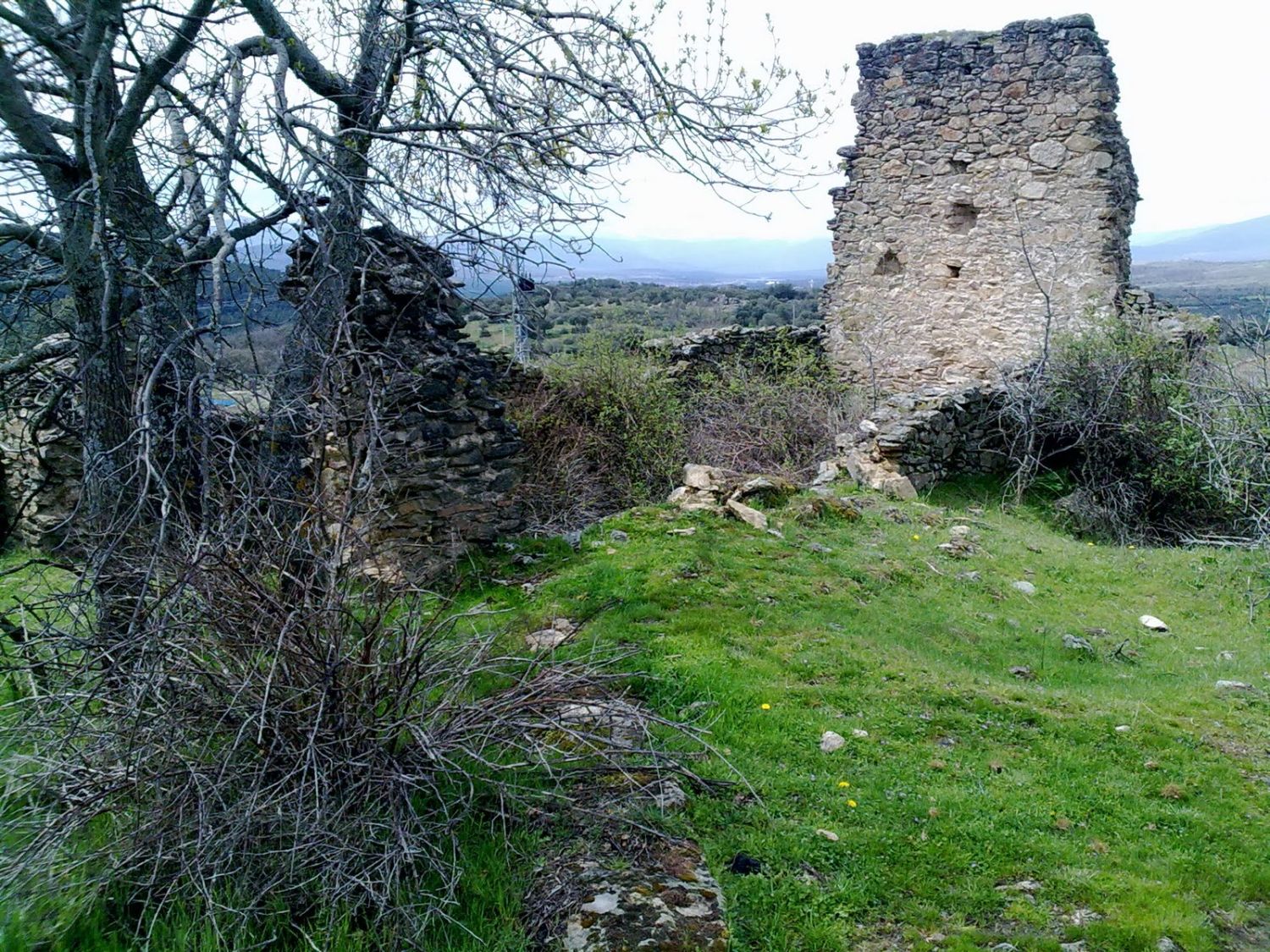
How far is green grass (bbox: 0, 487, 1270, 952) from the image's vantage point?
10.7 feet

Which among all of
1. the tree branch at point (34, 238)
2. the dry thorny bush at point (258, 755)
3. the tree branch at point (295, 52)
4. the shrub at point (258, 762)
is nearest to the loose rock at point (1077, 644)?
the shrub at point (258, 762)

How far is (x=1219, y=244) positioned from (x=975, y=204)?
401 feet

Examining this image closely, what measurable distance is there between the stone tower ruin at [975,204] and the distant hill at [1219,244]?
94092 millimetres

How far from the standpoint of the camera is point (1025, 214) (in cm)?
1317

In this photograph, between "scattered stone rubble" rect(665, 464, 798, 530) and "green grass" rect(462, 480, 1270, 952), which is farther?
"scattered stone rubble" rect(665, 464, 798, 530)

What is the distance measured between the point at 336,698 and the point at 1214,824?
12.2ft

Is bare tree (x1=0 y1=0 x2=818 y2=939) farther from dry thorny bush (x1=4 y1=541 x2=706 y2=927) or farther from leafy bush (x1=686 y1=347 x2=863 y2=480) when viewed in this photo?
leafy bush (x1=686 y1=347 x2=863 y2=480)

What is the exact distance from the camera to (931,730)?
4.64 metres

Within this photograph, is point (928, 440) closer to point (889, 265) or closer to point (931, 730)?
point (889, 265)

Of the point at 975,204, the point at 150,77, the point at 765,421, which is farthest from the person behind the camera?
the point at 975,204

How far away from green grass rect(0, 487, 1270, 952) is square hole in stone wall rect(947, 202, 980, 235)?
712 centimetres

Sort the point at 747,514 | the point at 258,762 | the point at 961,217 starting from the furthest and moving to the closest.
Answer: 1. the point at 961,217
2. the point at 747,514
3. the point at 258,762

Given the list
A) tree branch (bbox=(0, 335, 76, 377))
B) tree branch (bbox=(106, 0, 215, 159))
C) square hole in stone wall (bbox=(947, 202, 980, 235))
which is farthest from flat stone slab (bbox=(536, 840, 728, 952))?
square hole in stone wall (bbox=(947, 202, 980, 235))

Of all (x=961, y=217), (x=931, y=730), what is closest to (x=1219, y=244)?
(x=961, y=217)
